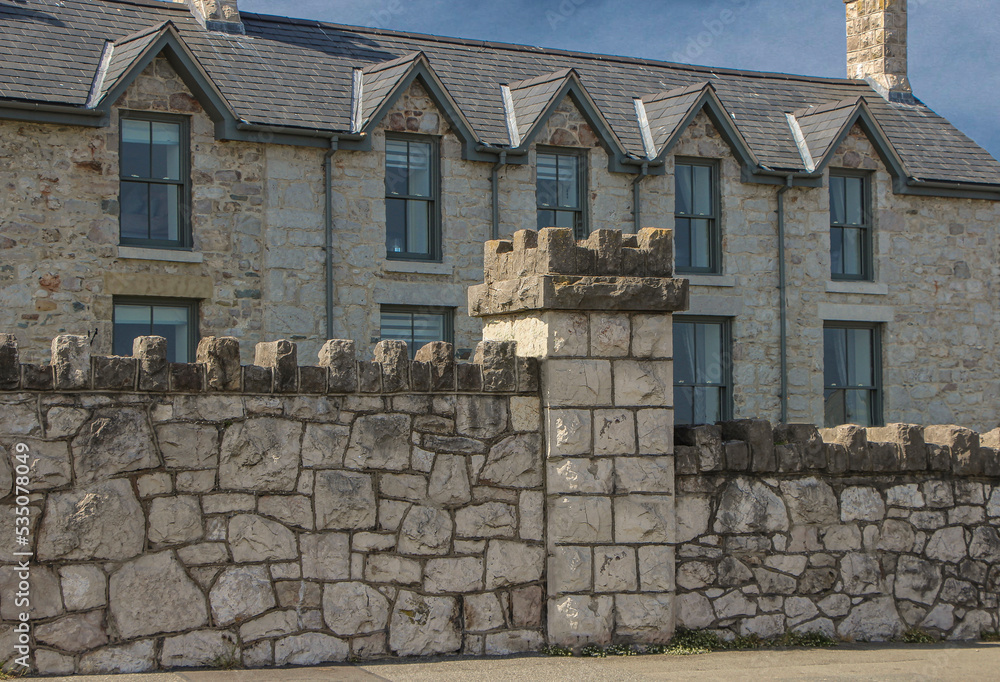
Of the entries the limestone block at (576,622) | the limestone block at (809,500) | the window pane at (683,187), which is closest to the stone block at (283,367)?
the limestone block at (576,622)

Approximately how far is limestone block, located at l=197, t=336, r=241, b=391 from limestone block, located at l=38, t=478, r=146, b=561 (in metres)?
0.82

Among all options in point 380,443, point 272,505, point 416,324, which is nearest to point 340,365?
point 380,443

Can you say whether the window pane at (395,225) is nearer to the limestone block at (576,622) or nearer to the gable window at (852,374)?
the gable window at (852,374)

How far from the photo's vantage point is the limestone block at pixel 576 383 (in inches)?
324

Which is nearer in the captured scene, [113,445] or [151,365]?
[113,445]

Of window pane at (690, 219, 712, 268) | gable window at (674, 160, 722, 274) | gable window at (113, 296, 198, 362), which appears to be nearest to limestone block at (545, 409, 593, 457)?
gable window at (113, 296, 198, 362)

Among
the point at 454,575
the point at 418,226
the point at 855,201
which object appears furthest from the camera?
the point at 855,201

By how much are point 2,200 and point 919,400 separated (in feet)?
42.2

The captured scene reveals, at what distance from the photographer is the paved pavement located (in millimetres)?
7305

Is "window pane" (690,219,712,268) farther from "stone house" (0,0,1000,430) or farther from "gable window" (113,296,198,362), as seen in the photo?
"gable window" (113,296,198,362)

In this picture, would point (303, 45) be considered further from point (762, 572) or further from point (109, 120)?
point (762, 572)

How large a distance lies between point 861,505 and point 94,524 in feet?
18.4

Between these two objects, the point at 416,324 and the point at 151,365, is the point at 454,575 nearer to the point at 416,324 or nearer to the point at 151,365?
the point at 151,365

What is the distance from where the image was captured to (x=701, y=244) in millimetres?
16734
